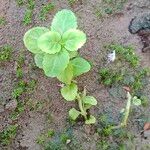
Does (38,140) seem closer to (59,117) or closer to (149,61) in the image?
(59,117)

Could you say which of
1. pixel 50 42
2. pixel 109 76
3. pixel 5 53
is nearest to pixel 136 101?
pixel 109 76

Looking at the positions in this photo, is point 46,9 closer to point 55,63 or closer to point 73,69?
point 73,69

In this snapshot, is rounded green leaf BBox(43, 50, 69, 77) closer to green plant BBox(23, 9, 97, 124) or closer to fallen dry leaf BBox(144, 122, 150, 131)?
green plant BBox(23, 9, 97, 124)

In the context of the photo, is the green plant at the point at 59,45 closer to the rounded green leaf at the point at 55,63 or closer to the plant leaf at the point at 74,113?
the rounded green leaf at the point at 55,63

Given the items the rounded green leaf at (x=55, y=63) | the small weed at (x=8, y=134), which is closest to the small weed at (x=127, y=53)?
the rounded green leaf at (x=55, y=63)

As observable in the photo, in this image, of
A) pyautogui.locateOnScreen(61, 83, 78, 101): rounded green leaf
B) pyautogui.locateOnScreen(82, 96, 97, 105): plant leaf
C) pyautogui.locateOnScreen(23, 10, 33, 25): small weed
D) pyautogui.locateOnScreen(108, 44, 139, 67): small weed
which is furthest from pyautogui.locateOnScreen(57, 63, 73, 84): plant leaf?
pyautogui.locateOnScreen(23, 10, 33, 25): small weed

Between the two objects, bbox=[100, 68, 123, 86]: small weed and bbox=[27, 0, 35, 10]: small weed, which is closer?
bbox=[100, 68, 123, 86]: small weed

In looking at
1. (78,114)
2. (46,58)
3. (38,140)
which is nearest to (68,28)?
(46,58)
